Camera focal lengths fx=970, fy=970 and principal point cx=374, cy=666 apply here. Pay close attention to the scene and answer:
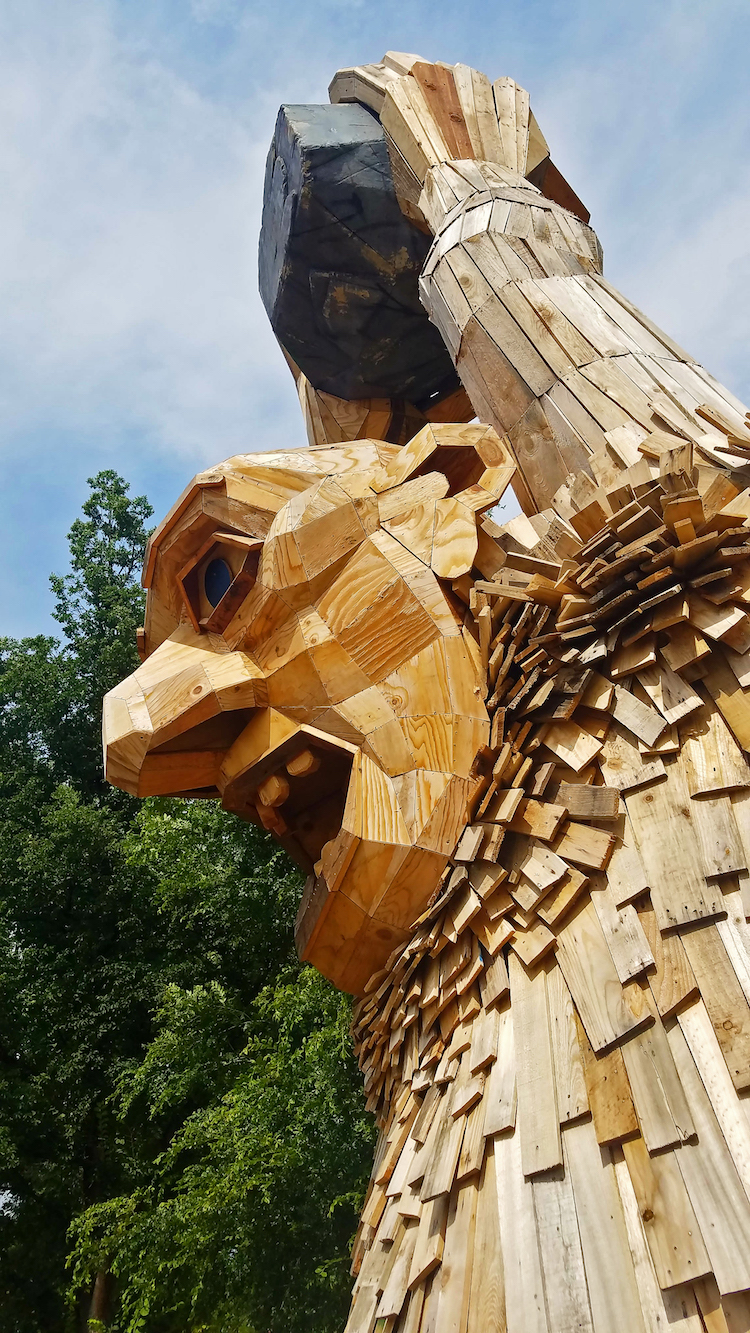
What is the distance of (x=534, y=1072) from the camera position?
2041mm

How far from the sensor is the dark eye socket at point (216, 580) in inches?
127

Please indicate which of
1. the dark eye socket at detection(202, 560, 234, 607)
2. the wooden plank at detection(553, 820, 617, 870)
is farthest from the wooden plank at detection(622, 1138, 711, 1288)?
the dark eye socket at detection(202, 560, 234, 607)

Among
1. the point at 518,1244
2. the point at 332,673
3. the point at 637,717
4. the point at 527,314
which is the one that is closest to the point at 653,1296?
the point at 518,1244

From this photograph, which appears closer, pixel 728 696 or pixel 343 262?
pixel 728 696

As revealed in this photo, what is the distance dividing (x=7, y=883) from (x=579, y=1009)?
31.8 feet

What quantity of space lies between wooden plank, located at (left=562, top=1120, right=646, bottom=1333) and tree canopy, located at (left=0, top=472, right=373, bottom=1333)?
5124mm

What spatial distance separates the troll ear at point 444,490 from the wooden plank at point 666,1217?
1.61 meters

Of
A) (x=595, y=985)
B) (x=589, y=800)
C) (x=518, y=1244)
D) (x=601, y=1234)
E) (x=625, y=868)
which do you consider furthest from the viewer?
(x=589, y=800)

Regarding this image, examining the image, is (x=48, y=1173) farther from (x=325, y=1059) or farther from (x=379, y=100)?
(x=379, y=100)

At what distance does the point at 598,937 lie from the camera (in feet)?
7.02

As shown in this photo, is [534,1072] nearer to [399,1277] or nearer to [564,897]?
[564,897]

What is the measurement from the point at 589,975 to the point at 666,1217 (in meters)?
0.52

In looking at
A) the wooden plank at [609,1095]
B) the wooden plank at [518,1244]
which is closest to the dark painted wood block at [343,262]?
the wooden plank at [609,1095]

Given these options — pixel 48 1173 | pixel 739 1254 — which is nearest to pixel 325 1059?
pixel 48 1173
